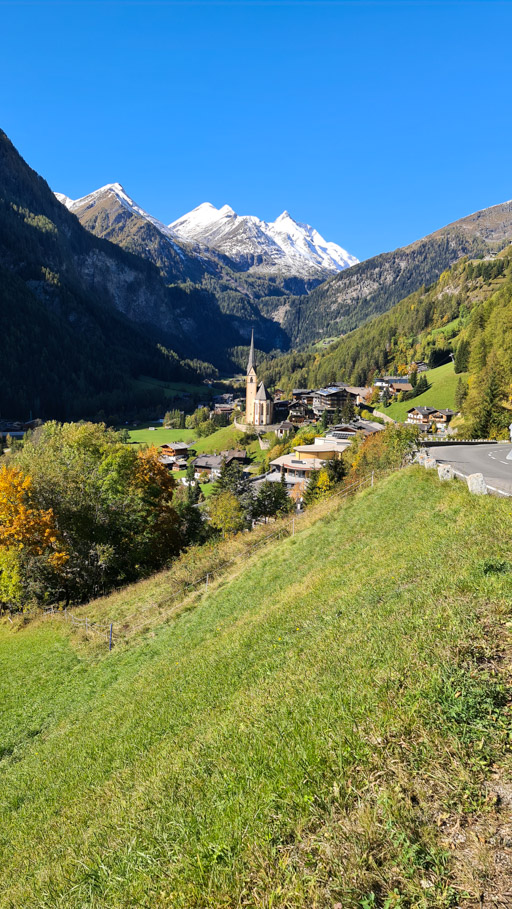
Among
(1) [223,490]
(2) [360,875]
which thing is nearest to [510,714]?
(2) [360,875]

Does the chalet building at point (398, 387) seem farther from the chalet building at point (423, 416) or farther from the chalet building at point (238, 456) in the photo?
the chalet building at point (238, 456)

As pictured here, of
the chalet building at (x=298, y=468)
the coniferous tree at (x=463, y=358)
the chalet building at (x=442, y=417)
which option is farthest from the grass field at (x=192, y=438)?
the coniferous tree at (x=463, y=358)

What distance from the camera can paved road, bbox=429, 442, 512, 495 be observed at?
18359 millimetres

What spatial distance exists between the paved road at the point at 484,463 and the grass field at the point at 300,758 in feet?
20.4

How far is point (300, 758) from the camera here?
509cm

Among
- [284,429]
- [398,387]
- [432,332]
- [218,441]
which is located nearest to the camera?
[284,429]

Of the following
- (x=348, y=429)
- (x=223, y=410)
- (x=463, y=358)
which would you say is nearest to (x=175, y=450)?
(x=348, y=429)

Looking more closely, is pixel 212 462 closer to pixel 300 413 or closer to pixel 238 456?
pixel 238 456

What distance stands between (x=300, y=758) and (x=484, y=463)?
2233 cm

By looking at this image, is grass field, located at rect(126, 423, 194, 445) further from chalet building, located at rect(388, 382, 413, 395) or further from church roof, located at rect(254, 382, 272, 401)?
chalet building, located at rect(388, 382, 413, 395)

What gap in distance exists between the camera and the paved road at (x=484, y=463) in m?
18.4

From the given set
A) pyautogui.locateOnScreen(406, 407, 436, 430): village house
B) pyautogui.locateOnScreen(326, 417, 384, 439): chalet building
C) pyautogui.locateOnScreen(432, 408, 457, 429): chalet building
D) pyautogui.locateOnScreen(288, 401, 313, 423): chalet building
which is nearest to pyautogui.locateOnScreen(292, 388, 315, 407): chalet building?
pyautogui.locateOnScreen(288, 401, 313, 423): chalet building

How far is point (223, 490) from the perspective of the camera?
57312mm

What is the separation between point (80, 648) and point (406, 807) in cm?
1834
